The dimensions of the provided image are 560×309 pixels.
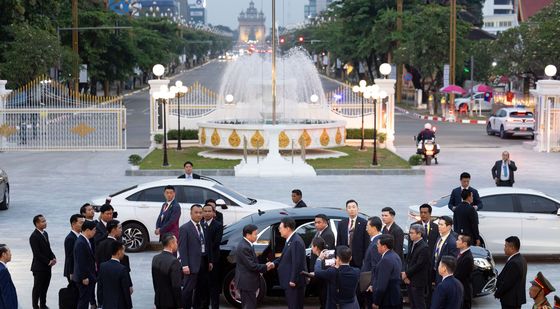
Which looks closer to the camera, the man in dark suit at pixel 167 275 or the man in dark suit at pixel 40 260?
the man in dark suit at pixel 167 275

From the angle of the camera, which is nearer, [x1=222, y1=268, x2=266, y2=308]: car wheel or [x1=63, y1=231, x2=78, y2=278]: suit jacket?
[x1=63, y1=231, x2=78, y2=278]: suit jacket

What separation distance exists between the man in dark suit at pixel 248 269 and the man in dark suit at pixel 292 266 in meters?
0.22

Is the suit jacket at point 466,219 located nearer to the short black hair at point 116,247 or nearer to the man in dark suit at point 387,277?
the man in dark suit at point 387,277

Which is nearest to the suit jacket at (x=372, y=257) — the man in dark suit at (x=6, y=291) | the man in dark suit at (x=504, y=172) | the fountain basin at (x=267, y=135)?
the man in dark suit at (x=6, y=291)

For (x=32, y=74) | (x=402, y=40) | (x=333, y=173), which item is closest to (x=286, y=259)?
(x=333, y=173)

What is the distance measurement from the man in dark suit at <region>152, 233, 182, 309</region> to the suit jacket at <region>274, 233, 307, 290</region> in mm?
1369

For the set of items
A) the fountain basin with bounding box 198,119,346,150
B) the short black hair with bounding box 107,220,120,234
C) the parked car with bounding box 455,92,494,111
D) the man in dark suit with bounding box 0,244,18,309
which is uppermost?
the parked car with bounding box 455,92,494,111

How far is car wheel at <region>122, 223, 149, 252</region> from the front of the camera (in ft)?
63.4

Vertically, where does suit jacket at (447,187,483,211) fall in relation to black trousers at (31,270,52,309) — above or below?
above

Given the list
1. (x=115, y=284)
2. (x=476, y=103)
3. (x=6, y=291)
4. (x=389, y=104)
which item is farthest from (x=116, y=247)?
(x=476, y=103)

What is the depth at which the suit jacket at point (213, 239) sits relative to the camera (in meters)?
14.6

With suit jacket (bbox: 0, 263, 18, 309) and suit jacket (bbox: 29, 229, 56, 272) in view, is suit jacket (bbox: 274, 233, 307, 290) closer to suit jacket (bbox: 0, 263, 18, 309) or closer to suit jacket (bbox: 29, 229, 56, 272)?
suit jacket (bbox: 0, 263, 18, 309)

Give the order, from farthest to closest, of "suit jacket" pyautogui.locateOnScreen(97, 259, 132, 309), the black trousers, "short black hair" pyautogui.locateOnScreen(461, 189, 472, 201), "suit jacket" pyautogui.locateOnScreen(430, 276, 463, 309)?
"short black hair" pyautogui.locateOnScreen(461, 189, 472, 201) < the black trousers < "suit jacket" pyautogui.locateOnScreen(97, 259, 132, 309) < "suit jacket" pyautogui.locateOnScreen(430, 276, 463, 309)

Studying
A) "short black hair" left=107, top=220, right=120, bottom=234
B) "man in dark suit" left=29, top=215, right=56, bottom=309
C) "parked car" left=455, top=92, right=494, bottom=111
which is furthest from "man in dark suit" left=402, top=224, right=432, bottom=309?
"parked car" left=455, top=92, right=494, bottom=111
